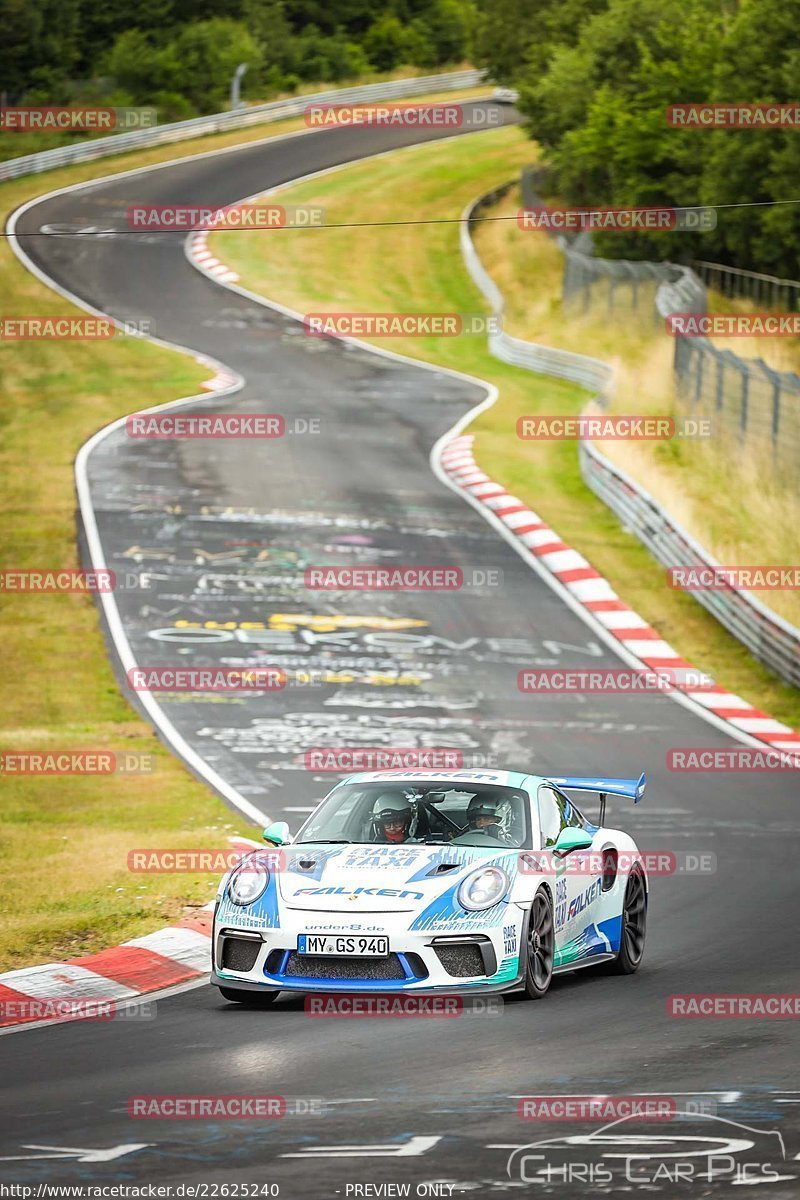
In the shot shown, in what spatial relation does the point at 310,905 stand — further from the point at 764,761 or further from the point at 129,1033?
the point at 764,761

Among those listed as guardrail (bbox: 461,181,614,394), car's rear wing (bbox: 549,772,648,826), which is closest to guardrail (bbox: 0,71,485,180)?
guardrail (bbox: 461,181,614,394)

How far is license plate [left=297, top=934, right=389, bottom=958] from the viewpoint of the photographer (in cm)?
978

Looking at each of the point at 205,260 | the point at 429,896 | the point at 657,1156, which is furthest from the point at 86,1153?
the point at 205,260

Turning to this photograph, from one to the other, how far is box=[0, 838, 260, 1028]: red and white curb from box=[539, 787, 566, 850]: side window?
2.22m

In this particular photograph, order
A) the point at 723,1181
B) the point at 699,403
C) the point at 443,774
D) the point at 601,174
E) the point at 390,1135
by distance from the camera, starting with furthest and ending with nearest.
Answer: the point at 601,174
the point at 699,403
the point at 443,774
the point at 390,1135
the point at 723,1181

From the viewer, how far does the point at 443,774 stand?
1149cm

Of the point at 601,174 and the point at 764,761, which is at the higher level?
the point at 601,174

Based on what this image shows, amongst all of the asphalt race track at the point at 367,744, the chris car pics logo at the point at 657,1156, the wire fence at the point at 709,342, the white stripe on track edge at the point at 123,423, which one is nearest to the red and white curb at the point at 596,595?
the asphalt race track at the point at 367,744

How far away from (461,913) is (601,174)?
4692 centimetres

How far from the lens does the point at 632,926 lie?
11750mm

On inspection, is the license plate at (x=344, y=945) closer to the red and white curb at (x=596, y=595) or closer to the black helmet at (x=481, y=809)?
the black helmet at (x=481, y=809)

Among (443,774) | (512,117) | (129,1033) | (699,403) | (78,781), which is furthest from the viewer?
(512,117)

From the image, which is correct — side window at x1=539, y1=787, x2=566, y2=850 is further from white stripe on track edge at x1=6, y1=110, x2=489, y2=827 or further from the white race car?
white stripe on track edge at x1=6, y1=110, x2=489, y2=827

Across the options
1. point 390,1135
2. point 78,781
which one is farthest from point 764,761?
point 390,1135
